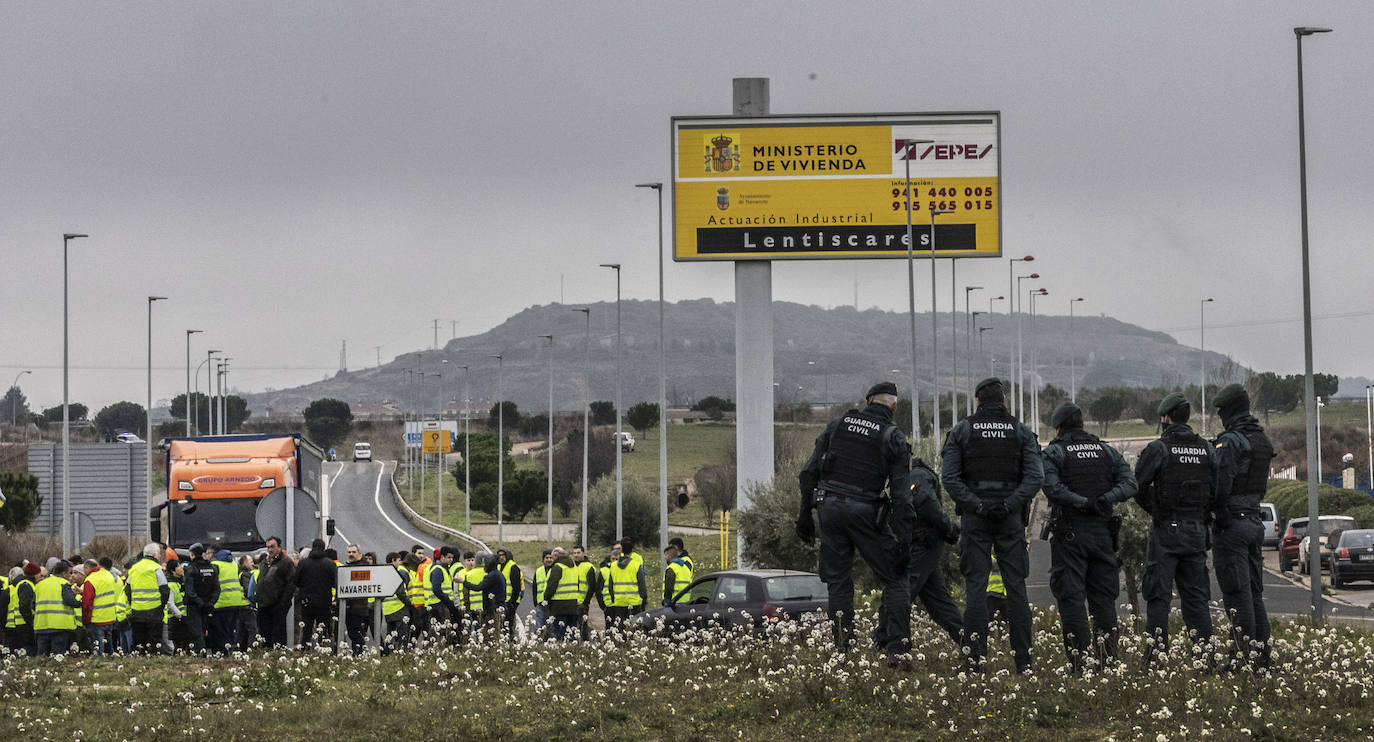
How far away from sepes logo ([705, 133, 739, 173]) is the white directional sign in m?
22.2

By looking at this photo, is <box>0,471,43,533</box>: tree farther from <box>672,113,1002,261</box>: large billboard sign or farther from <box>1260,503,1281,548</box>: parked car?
<box>1260,503,1281,548</box>: parked car

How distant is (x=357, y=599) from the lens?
60.8 feet

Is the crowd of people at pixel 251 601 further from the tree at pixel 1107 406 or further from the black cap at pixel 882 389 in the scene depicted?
the tree at pixel 1107 406

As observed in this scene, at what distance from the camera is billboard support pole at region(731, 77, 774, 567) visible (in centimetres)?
3931

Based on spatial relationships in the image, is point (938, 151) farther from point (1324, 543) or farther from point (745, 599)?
point (745, 599)

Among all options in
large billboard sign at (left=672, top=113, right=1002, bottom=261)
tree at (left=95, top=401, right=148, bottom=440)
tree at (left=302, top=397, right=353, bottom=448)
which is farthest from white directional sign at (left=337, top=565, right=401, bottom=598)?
tree at (left=95, top=401, right=148, bottom=440)

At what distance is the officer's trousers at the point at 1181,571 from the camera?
12000 mm

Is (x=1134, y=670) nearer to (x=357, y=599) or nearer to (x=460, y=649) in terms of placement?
(x=460, y=649)

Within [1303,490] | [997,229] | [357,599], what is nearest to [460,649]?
[357,599]

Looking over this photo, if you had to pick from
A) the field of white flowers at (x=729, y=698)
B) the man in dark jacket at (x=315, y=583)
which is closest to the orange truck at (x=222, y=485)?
the man in dark jacket at (x=315, y=583)

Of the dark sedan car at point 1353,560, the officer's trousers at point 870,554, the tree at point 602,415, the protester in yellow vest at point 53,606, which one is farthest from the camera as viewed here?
the tree at point 602,415

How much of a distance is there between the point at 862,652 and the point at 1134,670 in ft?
5.76

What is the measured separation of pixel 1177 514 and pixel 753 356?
92.1ft

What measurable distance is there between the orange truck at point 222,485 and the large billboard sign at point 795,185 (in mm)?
11903
